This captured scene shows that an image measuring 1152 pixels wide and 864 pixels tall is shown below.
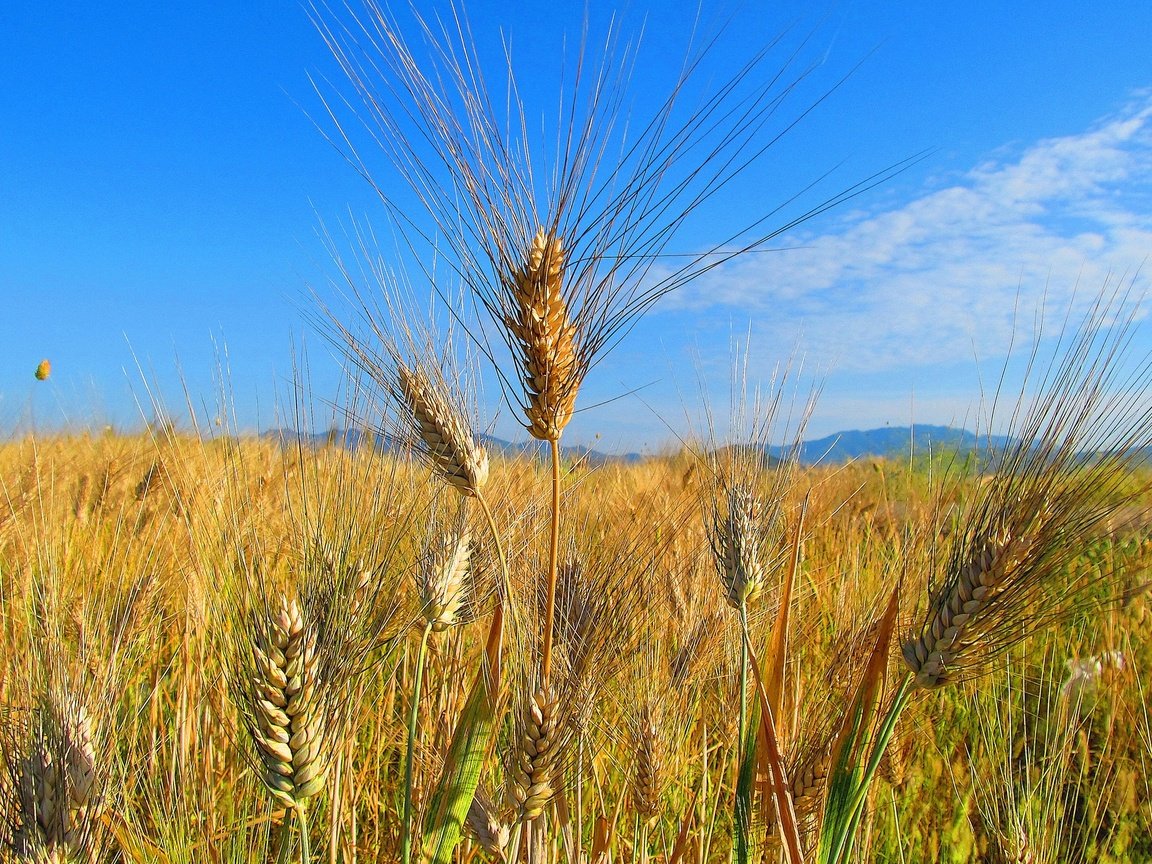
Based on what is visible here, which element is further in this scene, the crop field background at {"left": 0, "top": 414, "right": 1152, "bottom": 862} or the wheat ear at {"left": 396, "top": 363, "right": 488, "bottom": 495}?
the wheat ear at {"left": 396, "top": 363, "right": 488, "bottom": 495}

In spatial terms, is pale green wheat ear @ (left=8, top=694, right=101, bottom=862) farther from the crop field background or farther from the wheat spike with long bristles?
the wheat spike with long bristles

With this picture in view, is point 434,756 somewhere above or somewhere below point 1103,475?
below

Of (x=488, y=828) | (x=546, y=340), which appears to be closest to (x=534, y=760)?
(x=488, y=828)

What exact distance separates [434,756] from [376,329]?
104cm

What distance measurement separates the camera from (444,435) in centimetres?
138

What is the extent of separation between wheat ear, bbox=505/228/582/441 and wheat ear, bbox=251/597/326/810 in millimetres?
488

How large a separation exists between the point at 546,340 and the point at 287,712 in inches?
26.5

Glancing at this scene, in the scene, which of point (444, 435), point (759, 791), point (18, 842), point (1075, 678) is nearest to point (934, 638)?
point (759, 791)

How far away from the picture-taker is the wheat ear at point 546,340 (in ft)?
3.61

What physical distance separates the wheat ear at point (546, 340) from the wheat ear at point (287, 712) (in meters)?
0.49

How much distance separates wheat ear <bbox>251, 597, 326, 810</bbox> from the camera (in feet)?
3.44

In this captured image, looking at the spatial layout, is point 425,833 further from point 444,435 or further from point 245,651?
point 444,435

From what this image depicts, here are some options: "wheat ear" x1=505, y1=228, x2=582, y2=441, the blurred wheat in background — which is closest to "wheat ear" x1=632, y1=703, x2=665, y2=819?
the blurred wheat in background

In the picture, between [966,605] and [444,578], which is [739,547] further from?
[444,578]
